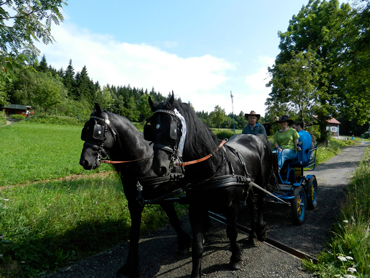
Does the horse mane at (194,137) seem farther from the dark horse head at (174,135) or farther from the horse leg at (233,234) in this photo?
the horse leg at (233,234)

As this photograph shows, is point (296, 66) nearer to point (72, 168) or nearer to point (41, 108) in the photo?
point (72, 168)

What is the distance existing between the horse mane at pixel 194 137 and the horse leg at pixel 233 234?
950 millimetres

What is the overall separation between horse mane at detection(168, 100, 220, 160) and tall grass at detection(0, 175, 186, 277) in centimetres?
262

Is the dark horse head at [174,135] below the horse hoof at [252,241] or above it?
above

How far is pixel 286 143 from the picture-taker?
5.55 meters

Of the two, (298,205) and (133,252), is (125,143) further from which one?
(298,205)

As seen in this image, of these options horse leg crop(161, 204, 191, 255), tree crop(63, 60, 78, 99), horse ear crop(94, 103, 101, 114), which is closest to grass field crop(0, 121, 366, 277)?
horse leg crop(161, 204, 191, 255)

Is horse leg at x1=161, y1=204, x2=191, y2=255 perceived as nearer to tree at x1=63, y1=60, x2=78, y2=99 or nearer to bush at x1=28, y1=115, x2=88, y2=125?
bush at x1=28, y1=115, x2=88, y2=125

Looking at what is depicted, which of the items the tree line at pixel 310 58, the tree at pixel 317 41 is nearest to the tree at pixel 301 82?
the tree line at pixel 310 58

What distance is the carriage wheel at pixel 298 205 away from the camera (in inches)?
Result: 172

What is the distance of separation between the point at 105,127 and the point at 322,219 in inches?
196

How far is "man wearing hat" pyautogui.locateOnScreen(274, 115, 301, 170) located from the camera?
17.0ft

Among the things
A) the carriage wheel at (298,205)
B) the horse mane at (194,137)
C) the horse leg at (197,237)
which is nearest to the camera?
the horse mane at (194,137)

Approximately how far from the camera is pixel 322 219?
4926mm
